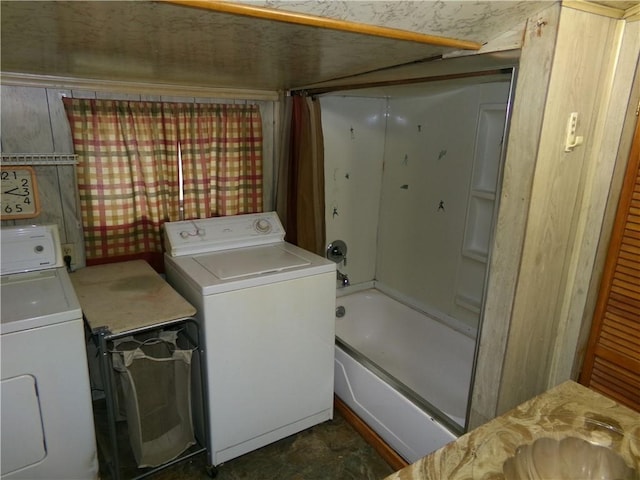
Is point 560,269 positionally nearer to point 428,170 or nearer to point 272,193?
point 428,170

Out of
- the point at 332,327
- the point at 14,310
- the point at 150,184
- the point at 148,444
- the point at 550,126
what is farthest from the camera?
the point at 150,184

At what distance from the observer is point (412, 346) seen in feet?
9.19

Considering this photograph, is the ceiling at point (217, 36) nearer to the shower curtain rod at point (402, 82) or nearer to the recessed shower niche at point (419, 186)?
the shower curtain rod at point (402, 82)

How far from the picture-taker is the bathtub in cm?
183

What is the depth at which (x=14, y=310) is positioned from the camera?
1.40 meters

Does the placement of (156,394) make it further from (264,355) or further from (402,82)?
(402,82)

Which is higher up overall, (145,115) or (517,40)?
(517,40)

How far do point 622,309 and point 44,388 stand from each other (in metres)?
2.03

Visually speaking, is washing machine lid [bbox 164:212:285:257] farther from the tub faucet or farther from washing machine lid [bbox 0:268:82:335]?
the tub faucet

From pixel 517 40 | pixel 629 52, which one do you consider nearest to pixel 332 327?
pixel 517 40

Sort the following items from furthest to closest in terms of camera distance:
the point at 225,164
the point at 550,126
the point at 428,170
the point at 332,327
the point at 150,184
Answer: the point at 428,170 → the point at 225,164 → the point at 150,184 → the point at 332,327 → the point at 550,126

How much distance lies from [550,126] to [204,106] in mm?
1802

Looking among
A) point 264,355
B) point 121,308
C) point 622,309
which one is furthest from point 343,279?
point 622,309

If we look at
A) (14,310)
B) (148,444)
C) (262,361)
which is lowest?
(148,444)
